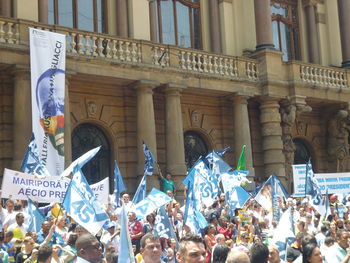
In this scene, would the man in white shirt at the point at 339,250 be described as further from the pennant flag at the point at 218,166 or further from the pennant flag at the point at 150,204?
the pennant flag at the point at 218,166

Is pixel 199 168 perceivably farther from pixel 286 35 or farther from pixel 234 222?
pixel 286 35

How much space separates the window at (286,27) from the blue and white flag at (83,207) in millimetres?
17794

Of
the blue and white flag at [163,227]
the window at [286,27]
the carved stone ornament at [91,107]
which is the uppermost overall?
the window at [286,27]

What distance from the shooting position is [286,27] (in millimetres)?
26750

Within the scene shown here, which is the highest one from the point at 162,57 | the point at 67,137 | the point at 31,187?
the point at 162,57

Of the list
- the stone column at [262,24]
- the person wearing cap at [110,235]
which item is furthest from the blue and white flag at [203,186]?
the stone column at [262,24]

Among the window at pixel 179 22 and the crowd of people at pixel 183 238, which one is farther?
the window at pixel 179 22

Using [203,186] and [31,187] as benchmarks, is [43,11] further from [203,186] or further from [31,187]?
[31,187]

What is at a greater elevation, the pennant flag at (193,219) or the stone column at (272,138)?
the stone column at (272,138)

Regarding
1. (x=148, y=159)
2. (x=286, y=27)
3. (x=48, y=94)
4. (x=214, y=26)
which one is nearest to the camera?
(x=48, y=94)

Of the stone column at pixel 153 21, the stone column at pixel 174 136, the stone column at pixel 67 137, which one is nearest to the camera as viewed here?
the stone column at pixel 67 137

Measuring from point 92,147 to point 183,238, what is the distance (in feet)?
47.4

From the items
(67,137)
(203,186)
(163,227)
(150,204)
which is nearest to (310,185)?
(203,186)

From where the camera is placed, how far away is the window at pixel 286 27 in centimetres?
2623
